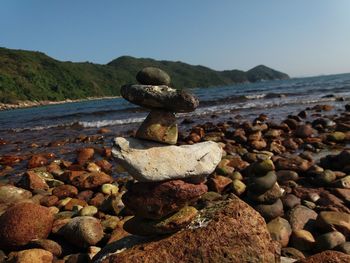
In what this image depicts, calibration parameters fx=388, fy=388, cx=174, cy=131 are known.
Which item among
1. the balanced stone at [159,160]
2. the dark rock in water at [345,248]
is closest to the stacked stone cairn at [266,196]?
the dark rock in water at [345,248]

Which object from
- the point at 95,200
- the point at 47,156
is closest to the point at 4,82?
the point at 47,156

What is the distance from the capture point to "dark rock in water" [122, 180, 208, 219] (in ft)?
17.6

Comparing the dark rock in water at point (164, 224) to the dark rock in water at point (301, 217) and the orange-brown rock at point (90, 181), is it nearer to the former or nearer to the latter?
the dark rock in water at point (301, 217)

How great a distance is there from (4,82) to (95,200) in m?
131

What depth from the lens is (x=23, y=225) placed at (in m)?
6.79

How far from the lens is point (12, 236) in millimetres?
6711

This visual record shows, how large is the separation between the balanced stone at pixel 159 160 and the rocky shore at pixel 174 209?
0.01 metres

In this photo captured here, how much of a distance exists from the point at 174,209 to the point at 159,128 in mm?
1174

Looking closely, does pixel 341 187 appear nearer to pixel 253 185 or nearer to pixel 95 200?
pixel 253 185

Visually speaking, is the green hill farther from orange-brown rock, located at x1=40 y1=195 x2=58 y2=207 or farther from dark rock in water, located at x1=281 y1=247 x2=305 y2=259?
dark rock in water, located at x1=281 y1=247 x2=305 y2=259

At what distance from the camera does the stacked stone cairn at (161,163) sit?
17.4 feet

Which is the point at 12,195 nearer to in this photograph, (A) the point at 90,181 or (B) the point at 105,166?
(A) the point at 90,181

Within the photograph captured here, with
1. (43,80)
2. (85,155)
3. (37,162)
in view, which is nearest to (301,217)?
(85,155)

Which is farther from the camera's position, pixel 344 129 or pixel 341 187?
pixel 344 129
